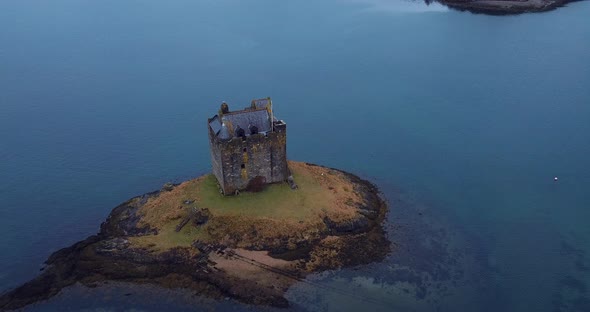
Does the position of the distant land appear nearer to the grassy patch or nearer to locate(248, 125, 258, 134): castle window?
the grassy patch

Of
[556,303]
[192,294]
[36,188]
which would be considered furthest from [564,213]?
[36,188]

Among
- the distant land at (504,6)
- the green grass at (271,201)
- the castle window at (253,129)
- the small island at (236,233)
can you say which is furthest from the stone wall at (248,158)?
the distant land at (504,6)

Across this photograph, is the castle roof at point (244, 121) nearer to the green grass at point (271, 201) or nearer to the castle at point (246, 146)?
the castle at point (246, 146)

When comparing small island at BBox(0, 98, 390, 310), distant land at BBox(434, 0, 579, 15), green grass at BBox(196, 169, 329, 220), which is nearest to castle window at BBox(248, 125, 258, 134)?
small island at BBox(0, 98, 390, 310)

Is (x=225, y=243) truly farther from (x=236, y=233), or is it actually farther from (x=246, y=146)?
(x=246, y=146)

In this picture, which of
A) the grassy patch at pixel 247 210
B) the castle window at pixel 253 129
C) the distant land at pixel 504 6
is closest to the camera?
the grassy patch at pixel 247 210

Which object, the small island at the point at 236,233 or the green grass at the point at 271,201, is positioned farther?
the green grass at the point at 271,201

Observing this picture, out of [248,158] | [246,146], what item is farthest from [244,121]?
[248,158]

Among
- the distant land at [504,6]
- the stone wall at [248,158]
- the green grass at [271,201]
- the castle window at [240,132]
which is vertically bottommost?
the green grass at [271,201]
